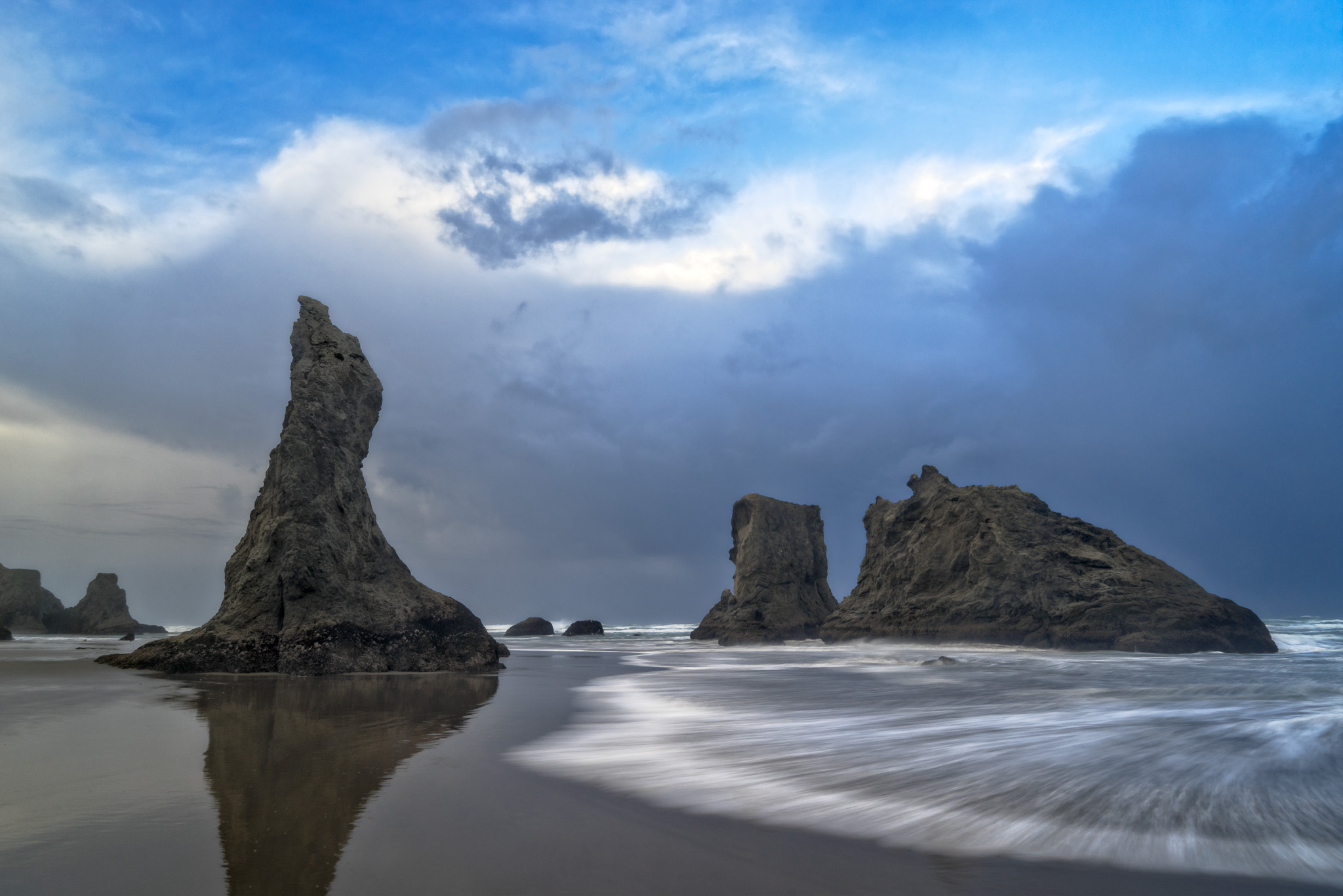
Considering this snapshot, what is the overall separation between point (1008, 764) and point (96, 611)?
53.2m

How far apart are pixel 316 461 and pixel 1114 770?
1263cm

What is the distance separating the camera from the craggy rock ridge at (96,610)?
137ft

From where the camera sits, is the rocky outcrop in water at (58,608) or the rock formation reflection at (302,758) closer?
the rock formation reflection at (302,758)

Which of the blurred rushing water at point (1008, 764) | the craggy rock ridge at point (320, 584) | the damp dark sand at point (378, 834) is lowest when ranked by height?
Answer: the blurred rushing water at point (1008, 764)

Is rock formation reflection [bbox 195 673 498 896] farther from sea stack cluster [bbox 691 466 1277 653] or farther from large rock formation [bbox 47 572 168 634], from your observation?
large rock formation [bbox 47 572 168 634]

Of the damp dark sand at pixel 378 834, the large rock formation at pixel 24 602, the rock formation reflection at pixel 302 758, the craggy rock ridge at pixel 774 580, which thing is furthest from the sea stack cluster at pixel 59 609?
the damp dark sand at pixel 378 834

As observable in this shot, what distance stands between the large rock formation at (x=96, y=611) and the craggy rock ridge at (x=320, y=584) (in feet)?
126

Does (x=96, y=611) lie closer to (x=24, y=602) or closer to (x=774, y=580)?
(x=24, y=602)

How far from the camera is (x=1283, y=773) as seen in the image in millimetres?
4621

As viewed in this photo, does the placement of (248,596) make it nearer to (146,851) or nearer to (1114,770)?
(146,851)

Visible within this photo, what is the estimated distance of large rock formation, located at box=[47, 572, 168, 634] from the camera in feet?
137

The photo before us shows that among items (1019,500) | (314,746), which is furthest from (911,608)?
(314,746)

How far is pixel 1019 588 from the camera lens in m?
28.4

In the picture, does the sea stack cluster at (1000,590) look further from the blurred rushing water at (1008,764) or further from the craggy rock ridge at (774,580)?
the blurred rushing water at (1008,764)
